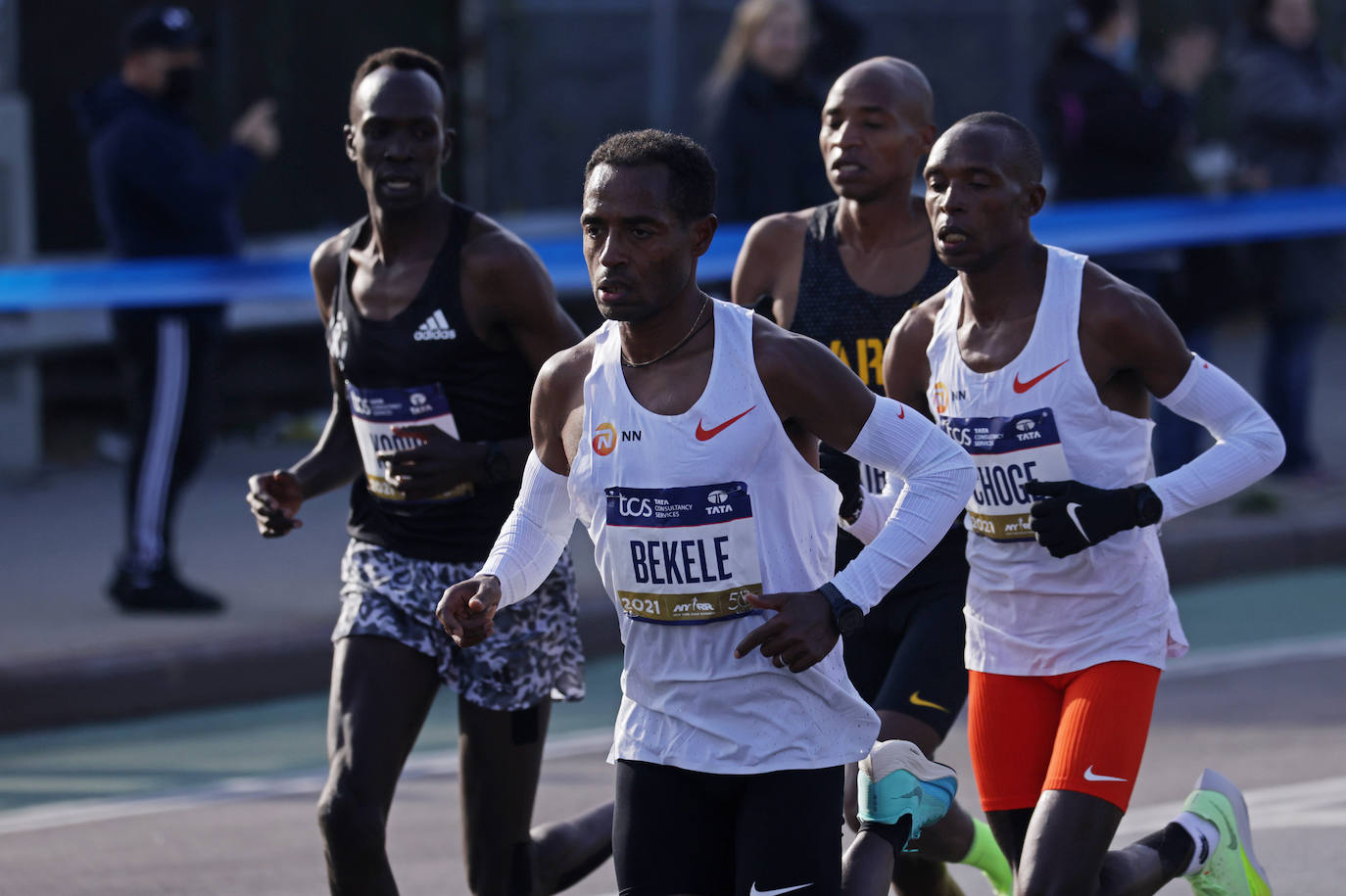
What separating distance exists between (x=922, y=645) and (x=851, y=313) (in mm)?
796

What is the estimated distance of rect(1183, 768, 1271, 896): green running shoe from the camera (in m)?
4.99

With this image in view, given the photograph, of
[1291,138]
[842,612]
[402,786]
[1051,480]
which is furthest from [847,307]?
[1291,138]

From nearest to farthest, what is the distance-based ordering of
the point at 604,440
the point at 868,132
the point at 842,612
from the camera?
1. the point at 842,612
2. the point at 604,440
3. the point at 868,132

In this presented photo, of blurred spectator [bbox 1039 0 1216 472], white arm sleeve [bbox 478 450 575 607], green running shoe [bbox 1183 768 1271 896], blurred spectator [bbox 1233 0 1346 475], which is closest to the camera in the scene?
white arm sleeve [bbox 478 450 575 607]

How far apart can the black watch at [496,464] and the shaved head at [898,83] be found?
1.17 meters

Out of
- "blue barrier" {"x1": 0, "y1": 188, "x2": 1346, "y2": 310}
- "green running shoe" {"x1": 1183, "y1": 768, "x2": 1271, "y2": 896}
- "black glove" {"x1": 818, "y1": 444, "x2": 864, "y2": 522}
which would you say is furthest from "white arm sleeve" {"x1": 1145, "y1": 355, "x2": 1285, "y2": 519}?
"blue barrier" {"x1": 0, "y1": 188, "x2": 1346, "y2": 310}

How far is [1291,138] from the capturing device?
11.5 m

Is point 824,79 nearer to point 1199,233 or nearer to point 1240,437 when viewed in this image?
point 1199,233

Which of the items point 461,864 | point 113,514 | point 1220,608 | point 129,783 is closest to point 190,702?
point 129,783

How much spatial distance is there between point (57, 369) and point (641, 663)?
30.2 feet

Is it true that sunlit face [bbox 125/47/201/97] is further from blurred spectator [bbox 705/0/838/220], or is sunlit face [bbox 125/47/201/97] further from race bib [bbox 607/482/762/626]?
race bib [bbox 607/482/762/626]

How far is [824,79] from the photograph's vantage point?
12281mm

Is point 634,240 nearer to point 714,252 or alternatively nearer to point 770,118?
point 770,118

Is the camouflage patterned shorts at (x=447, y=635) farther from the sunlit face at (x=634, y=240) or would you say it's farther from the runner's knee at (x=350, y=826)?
the sunlit face at (x=634, y=240)
